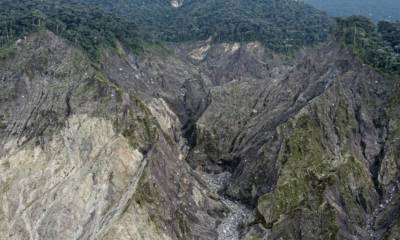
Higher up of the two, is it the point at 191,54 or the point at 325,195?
the point at 325,195

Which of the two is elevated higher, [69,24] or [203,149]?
[69,24]

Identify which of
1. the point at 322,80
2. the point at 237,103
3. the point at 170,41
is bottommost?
the point at 170,41

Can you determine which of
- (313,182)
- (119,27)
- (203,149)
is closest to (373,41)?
(203,149)

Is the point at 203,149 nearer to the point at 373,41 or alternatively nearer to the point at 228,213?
the point at 228,213

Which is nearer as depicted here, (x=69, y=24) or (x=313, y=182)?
(x=313, y=182)

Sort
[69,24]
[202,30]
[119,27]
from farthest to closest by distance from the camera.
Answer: [202,30], [119,27], [69,24]

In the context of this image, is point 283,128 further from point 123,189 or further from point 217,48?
point 217,48

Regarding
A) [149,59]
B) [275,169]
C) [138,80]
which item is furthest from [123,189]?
[149,59]
